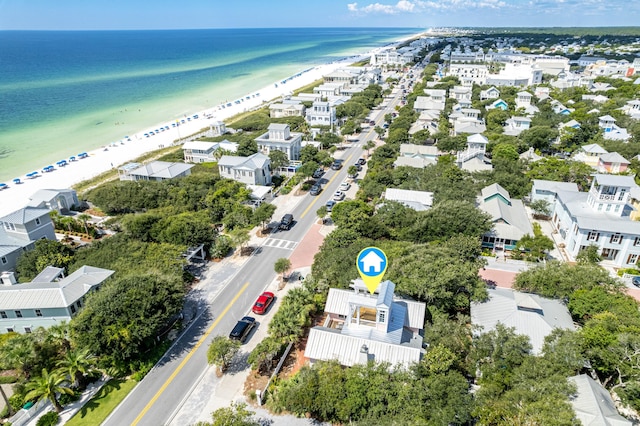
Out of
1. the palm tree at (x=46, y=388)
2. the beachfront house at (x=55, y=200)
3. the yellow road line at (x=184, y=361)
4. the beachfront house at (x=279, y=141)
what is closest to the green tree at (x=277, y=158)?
the beachfront house at (x=279, y=141)

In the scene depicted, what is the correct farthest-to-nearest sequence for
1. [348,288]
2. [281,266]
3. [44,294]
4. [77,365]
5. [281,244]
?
1. [281,244]
2. [281,266]
3. [348,288]
4. [44,294]
5. [77,365]

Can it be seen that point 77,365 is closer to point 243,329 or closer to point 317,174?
point 243,329

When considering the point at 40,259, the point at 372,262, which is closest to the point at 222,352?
the point at 372,262

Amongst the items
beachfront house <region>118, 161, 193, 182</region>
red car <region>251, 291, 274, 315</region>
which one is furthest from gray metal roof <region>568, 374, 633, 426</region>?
beachfront house <region>118, 161, 193, 182</region>

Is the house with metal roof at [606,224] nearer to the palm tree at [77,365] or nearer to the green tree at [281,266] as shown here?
the green tree at [281,266]

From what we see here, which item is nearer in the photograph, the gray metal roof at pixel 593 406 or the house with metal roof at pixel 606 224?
the gray metal roof at pixel 593 406
